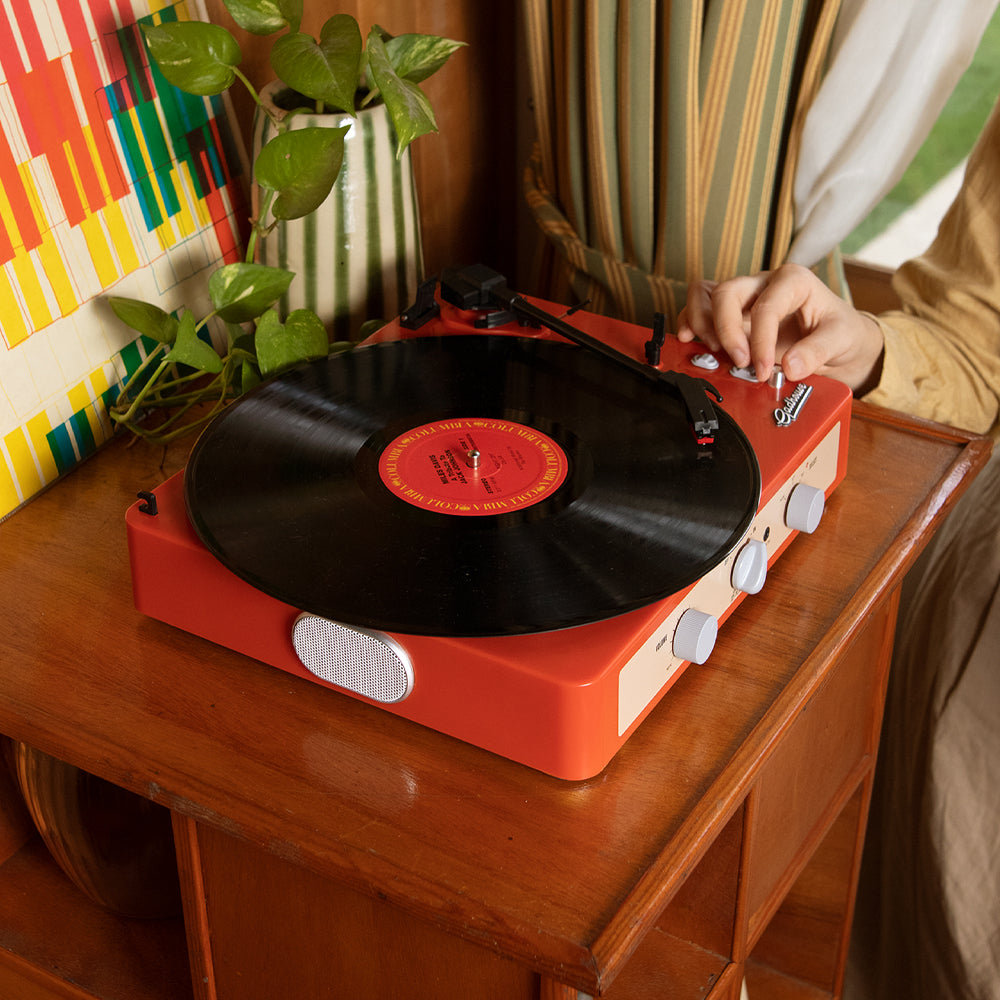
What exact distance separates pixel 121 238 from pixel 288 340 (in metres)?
0.17

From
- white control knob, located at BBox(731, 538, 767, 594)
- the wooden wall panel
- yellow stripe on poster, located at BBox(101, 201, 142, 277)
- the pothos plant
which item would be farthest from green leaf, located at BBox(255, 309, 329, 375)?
white control knob, located at BBox(731, 538, 767, 594)

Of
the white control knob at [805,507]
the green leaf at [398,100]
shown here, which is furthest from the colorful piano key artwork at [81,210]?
the white control knob at [805,507]

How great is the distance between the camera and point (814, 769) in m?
0.95

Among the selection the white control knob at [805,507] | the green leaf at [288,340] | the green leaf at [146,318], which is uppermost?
the green leaf at [146,318]

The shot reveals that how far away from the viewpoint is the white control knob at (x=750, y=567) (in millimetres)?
792

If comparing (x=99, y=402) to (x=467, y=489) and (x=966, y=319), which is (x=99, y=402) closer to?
(x=467, y=489)

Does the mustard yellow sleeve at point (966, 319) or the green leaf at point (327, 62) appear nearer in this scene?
the green leaf at point (327, 62)

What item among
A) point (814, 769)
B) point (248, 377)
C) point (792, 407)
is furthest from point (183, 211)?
point (814, 769)

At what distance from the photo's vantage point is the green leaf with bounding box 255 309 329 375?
969 millimetres

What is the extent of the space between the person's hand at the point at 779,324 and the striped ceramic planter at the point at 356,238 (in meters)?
0.27

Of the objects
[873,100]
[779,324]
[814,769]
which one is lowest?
[814,769]

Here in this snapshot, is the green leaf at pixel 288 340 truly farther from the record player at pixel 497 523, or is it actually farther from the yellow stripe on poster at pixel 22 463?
the yellow stripe on poster at pixel 22 463

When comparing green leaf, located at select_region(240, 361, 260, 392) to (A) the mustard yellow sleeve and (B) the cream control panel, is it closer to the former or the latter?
(B) the cream control panel

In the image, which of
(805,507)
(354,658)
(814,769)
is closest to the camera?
(354,658)
